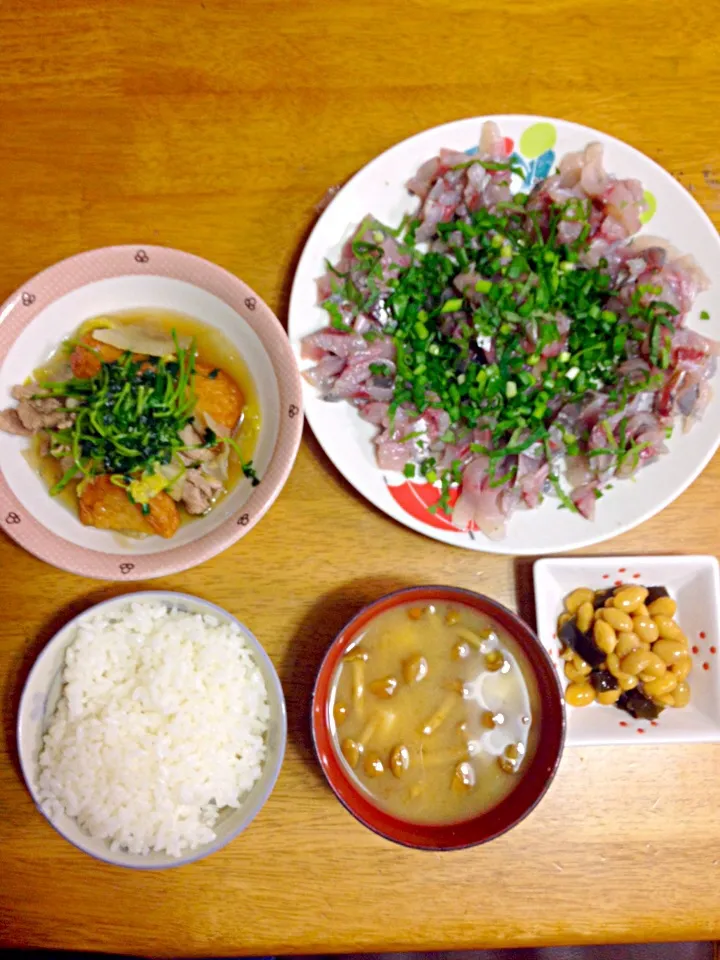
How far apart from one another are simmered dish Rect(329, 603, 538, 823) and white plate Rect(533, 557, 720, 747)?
0.14m

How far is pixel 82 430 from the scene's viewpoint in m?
2.05

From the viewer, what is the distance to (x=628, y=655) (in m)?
2.04

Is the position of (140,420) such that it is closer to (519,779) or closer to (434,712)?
(434,712)

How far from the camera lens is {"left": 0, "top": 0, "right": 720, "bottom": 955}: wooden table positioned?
81.4 inches

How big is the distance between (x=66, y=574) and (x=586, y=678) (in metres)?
1.48

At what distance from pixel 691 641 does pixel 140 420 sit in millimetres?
1648

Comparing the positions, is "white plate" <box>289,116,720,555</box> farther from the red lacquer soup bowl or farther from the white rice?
the white rice

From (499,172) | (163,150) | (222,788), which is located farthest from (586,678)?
(163,150)

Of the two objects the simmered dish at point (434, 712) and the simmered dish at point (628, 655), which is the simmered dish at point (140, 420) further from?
the simmered dish at point (628, 655)

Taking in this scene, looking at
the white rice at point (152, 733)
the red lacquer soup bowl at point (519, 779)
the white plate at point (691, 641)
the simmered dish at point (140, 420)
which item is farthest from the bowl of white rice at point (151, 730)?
the white plate at point (691, 641)

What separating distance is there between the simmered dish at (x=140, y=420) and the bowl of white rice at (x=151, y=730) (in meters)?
0.27

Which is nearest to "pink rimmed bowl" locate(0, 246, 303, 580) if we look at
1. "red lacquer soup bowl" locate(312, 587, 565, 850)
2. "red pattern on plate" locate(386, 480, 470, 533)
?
"red pattern on plate" locate(386, 480, 470, 533)

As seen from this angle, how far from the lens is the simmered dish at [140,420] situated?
204 centimetres

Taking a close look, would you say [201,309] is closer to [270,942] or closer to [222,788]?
[222,788]
